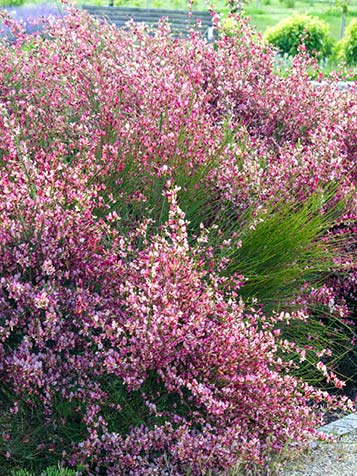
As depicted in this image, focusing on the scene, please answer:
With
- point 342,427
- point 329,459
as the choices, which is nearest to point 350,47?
point 342,427

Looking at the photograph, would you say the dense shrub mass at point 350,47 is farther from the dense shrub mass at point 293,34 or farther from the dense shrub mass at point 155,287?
the dense shrub mass at point 155,287

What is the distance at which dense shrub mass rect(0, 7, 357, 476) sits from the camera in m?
3.06

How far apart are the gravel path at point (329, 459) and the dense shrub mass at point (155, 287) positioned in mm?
112

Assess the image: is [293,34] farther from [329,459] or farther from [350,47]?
[329,459]

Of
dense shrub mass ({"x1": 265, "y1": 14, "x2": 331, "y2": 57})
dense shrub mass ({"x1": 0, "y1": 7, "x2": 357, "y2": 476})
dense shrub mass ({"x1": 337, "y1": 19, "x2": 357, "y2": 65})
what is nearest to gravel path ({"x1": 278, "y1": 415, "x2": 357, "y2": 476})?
dense shrub mass ({"x1": 0, "y1": 7, "x2": 357, "y2": 476})

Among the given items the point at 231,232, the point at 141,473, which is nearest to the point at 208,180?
the point at 231,232

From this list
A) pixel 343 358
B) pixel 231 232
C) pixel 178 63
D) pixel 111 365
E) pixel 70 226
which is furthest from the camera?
pixel 178 63

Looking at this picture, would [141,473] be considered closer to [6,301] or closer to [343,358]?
[6,301]

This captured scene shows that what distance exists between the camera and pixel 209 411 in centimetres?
304

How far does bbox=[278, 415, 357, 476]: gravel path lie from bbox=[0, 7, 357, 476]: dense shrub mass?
11 centimetres

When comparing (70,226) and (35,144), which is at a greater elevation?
(35,144)

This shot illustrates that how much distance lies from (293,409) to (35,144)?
199cm

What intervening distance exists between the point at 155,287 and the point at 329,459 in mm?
1091

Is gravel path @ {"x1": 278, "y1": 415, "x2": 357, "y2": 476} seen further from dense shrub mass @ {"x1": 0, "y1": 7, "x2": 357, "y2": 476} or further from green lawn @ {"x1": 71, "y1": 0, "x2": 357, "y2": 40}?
green lawn @ {"x1": 71, "y1": 0, "x2": 357, "y2": 40}
